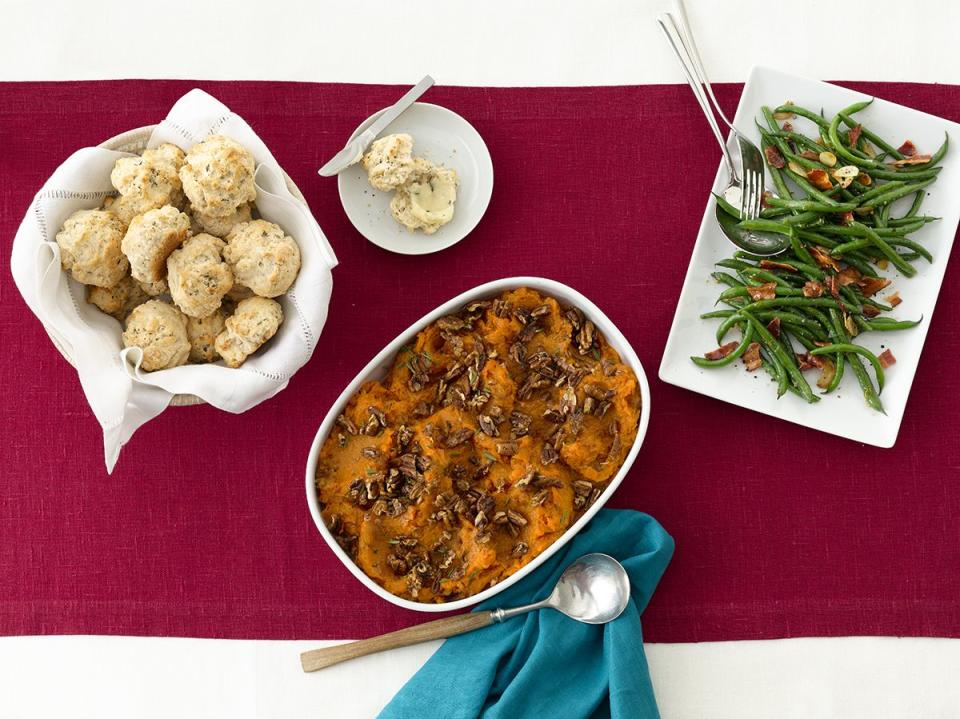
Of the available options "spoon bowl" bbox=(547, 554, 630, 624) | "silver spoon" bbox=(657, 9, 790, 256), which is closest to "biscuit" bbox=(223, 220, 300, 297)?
"spoon bowl" bbox=(547, 554, 630, 624)

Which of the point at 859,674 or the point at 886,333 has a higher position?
the point at 886,333

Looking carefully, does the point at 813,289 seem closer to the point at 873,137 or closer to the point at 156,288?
the point at 873,137

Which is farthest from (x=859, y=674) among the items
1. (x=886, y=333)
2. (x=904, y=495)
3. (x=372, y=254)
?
(x=372, y=254)

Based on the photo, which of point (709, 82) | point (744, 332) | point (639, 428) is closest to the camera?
point (639, 428)

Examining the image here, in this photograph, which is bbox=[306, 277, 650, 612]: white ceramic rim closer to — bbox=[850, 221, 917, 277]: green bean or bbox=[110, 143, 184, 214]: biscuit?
bbox=[110, 143, 184, 214]: biscuit

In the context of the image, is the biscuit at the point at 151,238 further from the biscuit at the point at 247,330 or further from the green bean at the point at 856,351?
the green bean at the point at 856,351

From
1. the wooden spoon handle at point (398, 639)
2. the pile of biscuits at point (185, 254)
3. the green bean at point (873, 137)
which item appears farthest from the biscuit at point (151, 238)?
the green bean at point (873, 137)

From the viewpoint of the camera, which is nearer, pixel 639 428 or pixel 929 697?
pixel 639 428

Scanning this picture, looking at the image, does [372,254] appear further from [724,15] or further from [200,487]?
[724,15]
